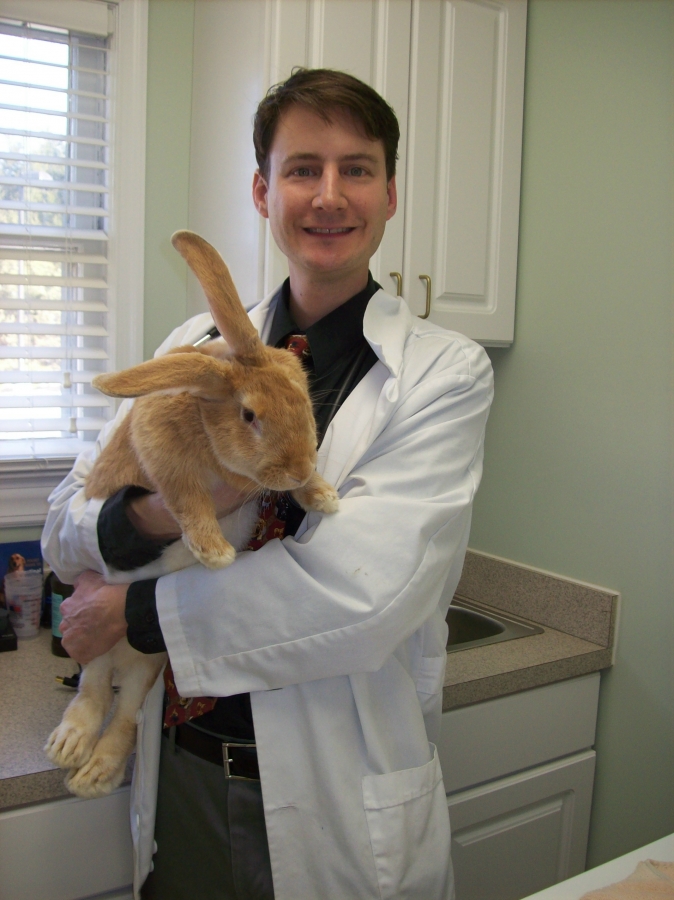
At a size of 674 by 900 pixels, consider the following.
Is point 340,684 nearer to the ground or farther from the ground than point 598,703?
farther from the ground

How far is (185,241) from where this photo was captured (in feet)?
3.18

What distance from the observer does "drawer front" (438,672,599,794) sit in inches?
63.2

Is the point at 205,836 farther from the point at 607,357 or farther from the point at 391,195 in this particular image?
the point at 607,357

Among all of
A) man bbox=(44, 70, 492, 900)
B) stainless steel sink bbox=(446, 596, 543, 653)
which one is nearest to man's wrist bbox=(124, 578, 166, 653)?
man bbox=(44, 70, 492, 900)

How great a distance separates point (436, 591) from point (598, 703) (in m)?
1.07

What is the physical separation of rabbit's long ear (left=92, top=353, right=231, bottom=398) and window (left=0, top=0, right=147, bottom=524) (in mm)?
1103

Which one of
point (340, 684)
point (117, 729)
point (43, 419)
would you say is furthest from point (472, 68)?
point (117, 729)

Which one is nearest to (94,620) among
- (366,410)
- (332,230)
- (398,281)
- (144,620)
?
(144,620)

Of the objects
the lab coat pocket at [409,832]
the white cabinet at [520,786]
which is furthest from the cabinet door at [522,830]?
the lab coat pocket at [409,832]

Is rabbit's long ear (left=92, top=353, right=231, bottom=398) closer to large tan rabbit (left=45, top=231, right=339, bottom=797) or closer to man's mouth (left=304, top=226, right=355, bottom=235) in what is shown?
large tan rabbit (left=45, top=231, right=339, bottom=797)

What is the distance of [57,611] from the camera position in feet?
5.41

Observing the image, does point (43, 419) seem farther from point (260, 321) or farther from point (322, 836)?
point (322, 836)

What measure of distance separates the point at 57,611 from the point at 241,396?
0.94 meters

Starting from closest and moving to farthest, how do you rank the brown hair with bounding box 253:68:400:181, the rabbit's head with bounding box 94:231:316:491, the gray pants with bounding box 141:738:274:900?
the rabbit's head with bounding box 94:231:316:491, the gray pants with bounding box 141:738:274:900, the brown hair with bounding box 253:68:400:181
